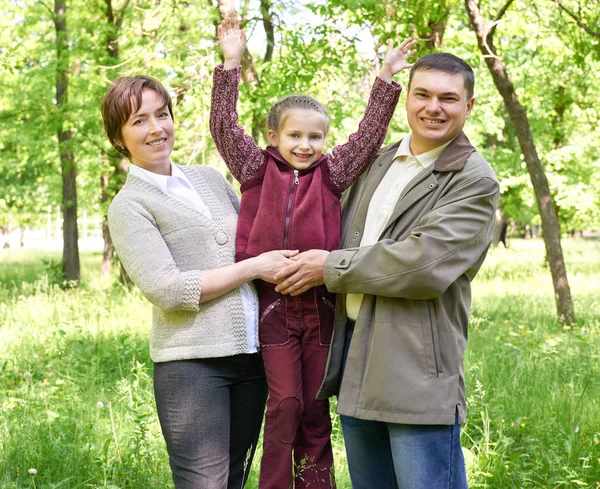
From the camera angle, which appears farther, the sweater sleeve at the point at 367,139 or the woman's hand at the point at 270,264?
the sweater sleeve at the point at 367,139

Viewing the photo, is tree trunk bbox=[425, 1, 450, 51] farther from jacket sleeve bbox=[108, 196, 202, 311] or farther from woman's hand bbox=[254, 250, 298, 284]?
jacket sleeve bbox=[108, 196, 202, 311]

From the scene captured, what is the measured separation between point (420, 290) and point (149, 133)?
1234mm

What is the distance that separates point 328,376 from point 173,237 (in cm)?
85

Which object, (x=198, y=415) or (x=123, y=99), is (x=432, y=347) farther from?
(x=123, y=99)

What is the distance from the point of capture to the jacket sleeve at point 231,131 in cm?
298

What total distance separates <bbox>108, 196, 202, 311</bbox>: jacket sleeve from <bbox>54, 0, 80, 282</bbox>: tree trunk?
947 centimetres

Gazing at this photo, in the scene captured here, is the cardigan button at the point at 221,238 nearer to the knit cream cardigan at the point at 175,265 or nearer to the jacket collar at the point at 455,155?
the knit cream cardigan at the point at 175,265

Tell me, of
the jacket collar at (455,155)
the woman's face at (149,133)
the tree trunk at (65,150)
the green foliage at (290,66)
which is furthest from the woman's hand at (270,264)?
the tree trunk at (65,150)

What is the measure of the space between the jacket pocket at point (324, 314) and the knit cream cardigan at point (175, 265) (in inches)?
13.7

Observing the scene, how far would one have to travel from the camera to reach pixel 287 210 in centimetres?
298

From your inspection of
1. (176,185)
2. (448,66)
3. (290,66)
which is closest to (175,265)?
(176,185)

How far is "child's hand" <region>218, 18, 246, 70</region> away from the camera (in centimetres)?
296

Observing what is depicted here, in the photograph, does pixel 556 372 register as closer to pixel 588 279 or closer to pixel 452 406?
pixel 452 406

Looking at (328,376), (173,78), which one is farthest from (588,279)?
(328,376)
